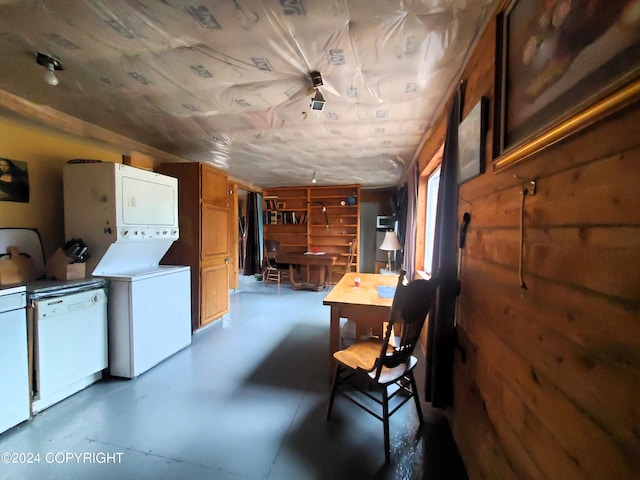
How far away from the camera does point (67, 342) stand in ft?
6.25

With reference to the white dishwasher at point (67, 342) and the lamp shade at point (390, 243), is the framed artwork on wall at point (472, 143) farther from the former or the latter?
the white dishwasher at point (67, 342)

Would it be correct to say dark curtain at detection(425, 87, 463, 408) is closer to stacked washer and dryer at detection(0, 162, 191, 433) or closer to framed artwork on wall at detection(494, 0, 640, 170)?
framed artwork on wall at detection(494, 0, 640, 170)

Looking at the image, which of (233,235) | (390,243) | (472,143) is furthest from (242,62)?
(233,235)

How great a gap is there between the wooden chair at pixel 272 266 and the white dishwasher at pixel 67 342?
375 centimetres

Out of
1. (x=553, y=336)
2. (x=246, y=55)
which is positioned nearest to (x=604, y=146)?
(x=553, y=336)

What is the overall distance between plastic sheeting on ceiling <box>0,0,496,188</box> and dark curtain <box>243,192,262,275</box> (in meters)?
3.76

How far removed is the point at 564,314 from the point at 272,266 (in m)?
5.50

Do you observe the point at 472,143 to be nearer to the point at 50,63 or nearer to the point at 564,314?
the point at 564,314

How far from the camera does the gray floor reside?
1.37 m

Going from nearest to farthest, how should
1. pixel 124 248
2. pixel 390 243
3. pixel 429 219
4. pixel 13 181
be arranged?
pixel 13 181 → pixel 124 248 → pixel 429 219 → pixel 390 243

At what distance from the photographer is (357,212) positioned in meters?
6.02

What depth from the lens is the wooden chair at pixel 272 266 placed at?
588cm

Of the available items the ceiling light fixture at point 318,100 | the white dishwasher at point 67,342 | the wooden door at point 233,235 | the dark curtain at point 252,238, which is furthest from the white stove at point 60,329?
the dark curtain at point 252,238

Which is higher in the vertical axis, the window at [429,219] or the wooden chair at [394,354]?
the window at [429,219]
